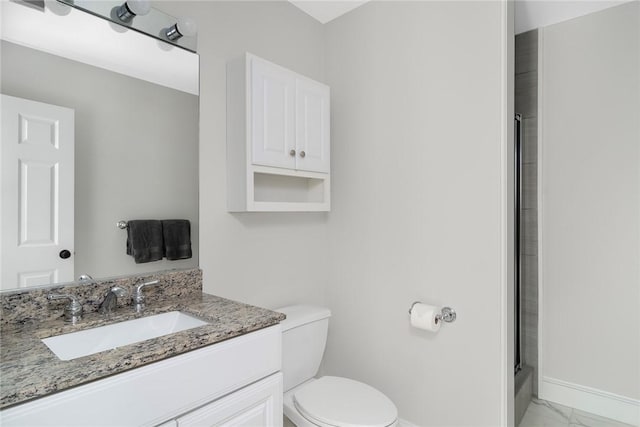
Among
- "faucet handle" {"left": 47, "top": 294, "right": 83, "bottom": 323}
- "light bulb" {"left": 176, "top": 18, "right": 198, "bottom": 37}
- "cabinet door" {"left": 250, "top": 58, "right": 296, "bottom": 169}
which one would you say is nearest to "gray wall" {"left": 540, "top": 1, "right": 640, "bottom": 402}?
"cabinet door" {"left": 250, "top": 58, "right": 296, "bottom": 169}

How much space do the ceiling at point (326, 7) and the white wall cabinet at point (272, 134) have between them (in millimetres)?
516

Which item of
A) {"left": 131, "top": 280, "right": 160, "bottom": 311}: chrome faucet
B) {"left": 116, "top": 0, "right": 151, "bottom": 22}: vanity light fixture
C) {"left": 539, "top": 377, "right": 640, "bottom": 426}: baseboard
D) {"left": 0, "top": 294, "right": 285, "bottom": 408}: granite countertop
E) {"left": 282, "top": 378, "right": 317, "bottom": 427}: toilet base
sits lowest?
{"left": 539, "top": 377, "right": 640, "bottom": 426}: baseboard

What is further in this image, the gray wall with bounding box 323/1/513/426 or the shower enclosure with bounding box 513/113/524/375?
the shower enclosure with bounding box 513/113/524/375

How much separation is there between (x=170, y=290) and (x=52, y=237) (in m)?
0.45

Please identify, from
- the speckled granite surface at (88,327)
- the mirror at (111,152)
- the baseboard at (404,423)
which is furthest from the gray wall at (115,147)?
the baseboard at (404,423)

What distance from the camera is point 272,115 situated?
1.65m

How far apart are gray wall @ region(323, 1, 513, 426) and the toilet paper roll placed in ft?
0.26

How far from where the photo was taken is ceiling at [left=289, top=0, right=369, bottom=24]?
1.97 m

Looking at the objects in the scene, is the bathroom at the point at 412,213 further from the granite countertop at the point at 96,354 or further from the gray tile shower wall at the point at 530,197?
the granite countertop at the point at 96,354

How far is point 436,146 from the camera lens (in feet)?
5.57

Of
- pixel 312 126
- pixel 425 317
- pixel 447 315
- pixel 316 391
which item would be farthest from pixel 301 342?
pixel 312 126

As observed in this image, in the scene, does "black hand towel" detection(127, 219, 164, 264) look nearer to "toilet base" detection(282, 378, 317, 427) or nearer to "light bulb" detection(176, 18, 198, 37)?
"light bulb" detection(176, 18, 198, 37)

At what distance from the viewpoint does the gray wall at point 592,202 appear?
1946mm

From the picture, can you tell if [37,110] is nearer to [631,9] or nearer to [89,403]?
[89,403]
